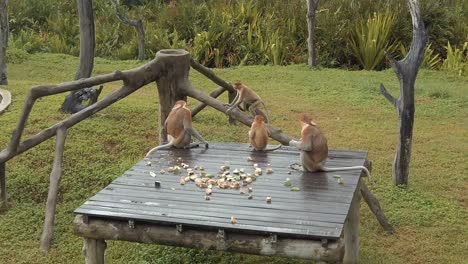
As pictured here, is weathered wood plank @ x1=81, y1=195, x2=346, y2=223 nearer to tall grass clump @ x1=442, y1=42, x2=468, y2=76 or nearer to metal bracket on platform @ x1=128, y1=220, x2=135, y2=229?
metal bracket on platform @ x1=128, y1=220, x2=135, y2=229

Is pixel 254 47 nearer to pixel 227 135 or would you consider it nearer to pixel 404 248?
pixel 227 135

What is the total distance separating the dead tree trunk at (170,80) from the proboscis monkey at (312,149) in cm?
204

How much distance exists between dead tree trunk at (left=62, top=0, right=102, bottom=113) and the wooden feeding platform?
13.3ft

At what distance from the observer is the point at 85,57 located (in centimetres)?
914

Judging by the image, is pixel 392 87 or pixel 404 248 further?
pixel 392 87

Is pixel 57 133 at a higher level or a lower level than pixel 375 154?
higher

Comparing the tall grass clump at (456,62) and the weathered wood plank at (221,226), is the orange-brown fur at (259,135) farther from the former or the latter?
the tall grass clump at (456,62)

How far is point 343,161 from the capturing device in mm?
5414

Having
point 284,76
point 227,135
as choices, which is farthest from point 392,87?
point 227,135

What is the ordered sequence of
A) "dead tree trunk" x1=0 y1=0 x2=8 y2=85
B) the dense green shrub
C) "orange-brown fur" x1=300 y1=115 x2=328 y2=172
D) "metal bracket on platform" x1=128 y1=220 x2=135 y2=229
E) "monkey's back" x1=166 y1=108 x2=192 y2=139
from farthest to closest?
the dense green shrub → "dead tree trunk" x1=0 y1=0 x2=8 y2=85 → "monkey's back" x1=166 y1=108 x2=192 y2=139 → "orange-brown fur" x1=300 y1=115 x2=328 y2=172 → "metal bracket on platform" x1=128 y1=220 x2=135 y2=229

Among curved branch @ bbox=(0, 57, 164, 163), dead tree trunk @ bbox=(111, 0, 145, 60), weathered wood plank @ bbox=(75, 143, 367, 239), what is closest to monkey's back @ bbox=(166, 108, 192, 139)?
weathered wood plank @ bbox=(75, 143, 367, 239)

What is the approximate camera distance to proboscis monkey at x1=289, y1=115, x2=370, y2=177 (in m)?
5.08

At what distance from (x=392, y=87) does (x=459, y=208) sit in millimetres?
4922

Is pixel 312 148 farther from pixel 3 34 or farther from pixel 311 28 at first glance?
pixel 311 28
